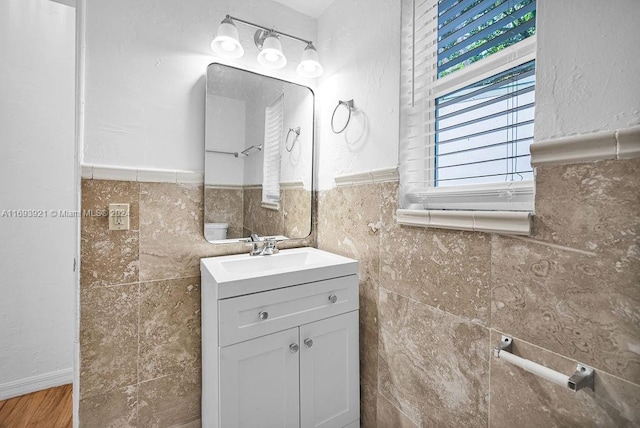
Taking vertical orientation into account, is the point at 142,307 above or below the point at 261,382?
above

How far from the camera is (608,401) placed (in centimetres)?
70

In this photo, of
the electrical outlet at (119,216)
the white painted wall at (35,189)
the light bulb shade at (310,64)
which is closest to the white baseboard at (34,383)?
the white painted wall at (35,189)

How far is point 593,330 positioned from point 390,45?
4.19 feet

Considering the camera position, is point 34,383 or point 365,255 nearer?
point 365,255

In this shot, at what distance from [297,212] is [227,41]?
965 millimetres

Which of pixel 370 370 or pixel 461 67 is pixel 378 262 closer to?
pixel 370 370

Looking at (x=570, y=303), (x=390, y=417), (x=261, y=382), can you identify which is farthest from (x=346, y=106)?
(x=390, y=417)

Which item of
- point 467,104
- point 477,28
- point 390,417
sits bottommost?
point 390,417

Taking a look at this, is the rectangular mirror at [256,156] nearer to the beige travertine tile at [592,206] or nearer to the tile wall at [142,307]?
the tile wall at [142,307]

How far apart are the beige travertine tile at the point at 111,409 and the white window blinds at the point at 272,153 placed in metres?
1.09

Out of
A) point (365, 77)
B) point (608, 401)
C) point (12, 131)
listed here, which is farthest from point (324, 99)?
point (12, 131)

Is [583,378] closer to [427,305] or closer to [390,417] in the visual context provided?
[427,305]

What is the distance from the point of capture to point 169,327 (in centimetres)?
139

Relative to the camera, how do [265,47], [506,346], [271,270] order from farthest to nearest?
[265,47] → [271,270] → [506,346]
